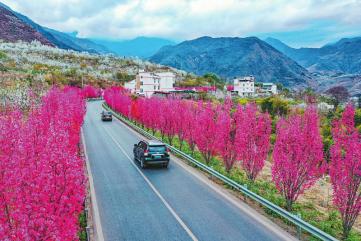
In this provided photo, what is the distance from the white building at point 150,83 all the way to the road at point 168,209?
7125 cm

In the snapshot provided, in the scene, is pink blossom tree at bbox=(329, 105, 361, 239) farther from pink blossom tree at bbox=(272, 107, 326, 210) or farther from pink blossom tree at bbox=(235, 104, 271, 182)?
pink blossom tree at bbox=(235, 104, 271, 182)

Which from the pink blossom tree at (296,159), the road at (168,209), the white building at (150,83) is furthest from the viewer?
the white building at (150,83)

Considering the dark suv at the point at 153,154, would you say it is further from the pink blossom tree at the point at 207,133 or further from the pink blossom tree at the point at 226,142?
the pink blossom tree at the point at 226,142

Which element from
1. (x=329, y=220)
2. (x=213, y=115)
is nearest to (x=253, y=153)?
(x=329, y=220)

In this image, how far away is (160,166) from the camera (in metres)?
21.4

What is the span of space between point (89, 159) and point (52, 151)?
16.1 metres

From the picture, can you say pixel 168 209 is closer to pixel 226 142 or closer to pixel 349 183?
pixel 226 142

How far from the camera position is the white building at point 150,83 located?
9450 cm

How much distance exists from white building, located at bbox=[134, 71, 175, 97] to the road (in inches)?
2805

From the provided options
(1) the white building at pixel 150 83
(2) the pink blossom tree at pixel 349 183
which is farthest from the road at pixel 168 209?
(1) the white building at pixel 150 83

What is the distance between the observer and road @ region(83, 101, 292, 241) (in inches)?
446

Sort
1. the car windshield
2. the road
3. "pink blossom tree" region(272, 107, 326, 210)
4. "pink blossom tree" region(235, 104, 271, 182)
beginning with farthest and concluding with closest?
the car windshield
"pink blossom tree" region(235, 104, 271, 182)
"pink blossom tree" region(272, 107, 326, 210)
the road

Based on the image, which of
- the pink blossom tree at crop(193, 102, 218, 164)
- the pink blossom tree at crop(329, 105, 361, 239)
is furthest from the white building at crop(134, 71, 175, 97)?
the pink blossom tree at crop(329, 105, 361, 239)

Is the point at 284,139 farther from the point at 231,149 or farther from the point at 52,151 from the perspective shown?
the point at 52,151
